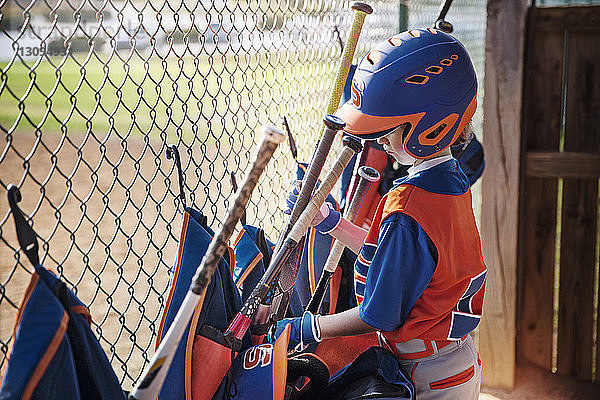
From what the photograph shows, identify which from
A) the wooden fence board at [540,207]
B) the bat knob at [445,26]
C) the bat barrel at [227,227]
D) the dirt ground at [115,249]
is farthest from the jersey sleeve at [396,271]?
the wooden fence board at [540,207]

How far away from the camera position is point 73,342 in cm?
106

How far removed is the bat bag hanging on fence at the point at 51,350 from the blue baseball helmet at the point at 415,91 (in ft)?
2.45

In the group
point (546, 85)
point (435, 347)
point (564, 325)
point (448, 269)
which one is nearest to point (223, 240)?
point (448, 269)

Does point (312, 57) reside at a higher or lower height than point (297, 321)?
higher

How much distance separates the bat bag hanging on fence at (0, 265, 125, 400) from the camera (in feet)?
3.19

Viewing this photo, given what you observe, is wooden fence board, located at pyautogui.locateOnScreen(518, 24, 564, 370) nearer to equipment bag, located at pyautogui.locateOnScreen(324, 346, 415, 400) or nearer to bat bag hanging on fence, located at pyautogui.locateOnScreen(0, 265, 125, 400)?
equipment bag, located at pyautogui.locateOnScreen(324, 346, 415, 400)

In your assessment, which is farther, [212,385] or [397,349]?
[397,349]

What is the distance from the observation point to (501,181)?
117 inches

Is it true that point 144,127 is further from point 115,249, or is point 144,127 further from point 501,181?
point 501,181

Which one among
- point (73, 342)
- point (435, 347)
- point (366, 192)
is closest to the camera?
point (73, 342)

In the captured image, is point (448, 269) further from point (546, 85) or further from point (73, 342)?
point (546, 85)

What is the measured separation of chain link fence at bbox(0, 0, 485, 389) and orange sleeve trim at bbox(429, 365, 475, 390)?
717 millimetres

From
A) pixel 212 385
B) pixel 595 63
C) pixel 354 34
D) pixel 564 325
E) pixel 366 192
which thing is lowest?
pixel 564 325

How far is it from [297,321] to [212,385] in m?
0.27
